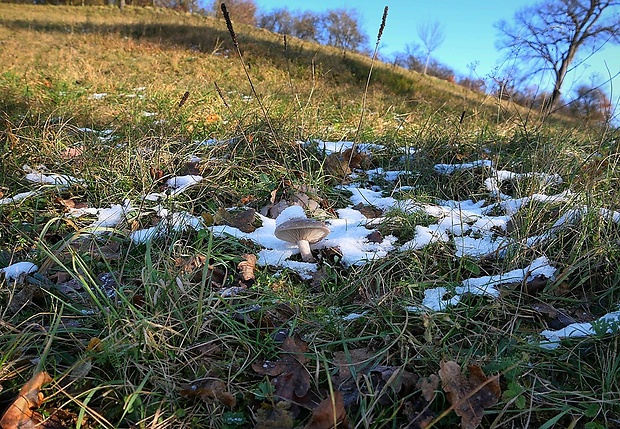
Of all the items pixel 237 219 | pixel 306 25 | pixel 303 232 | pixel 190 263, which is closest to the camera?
pixel 190 263

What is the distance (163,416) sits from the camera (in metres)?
1.35

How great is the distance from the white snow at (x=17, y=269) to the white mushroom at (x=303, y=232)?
4.13ft

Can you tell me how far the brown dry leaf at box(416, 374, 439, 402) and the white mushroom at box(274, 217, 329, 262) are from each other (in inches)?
36.1

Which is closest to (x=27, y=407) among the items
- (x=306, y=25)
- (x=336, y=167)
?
(x=336, y=167)

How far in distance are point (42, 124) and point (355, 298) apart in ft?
11.5

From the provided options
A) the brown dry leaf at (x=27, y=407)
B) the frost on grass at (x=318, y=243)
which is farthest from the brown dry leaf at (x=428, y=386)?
the brown dry leaf at (x=27, y=407)

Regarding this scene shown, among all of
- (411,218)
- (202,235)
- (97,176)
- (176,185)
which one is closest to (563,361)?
(411,218)

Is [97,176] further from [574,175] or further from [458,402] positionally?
[574,175]

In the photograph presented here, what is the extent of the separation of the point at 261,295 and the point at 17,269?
1243mm

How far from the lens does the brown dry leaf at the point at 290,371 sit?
1442mm

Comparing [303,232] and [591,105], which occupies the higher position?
[591,105]

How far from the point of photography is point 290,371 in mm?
1518

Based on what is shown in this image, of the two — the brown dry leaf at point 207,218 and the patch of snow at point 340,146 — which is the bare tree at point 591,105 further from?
the brown dry leaf at point 207,218

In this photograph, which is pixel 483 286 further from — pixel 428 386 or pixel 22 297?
pixel 22 297
